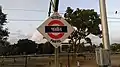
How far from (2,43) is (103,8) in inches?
1978

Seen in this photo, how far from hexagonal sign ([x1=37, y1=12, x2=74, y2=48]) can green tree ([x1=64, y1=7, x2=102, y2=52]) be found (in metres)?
42.1

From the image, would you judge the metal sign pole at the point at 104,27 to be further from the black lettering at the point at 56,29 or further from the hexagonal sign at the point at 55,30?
the black lettering at the point at 56,29

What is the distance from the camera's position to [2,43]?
55250mm

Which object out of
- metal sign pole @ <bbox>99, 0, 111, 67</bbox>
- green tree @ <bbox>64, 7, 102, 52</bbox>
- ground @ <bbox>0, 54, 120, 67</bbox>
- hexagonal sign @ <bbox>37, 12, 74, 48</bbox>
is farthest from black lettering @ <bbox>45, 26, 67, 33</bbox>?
green tree @ <bbox>64, 7, 102, 52</bbox>

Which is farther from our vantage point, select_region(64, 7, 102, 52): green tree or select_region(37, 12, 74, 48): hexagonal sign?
select_region(64, 7, 102, 52): green tree

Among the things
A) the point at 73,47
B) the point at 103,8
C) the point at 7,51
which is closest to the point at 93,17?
the point at 73,47

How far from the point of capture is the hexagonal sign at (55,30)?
6531mm

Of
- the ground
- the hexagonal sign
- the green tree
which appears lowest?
the ground

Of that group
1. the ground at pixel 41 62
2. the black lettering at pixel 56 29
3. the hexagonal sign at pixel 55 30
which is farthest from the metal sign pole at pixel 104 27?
the ground at pixel 41 62

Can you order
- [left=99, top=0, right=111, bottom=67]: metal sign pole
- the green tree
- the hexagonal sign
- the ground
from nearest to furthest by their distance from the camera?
the hexagonal sign
[left=99, top=0, right=111, bottom=67]: metal sign pole
the ground
the green tree

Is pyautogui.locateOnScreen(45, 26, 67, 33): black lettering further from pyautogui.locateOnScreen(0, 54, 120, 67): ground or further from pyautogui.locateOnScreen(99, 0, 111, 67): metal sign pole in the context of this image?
pyautogui.locateOnScreen(0, 54, 120, 67): ground

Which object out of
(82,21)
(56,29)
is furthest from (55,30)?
(82,21)

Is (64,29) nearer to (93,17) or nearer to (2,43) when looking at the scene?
(93,17)

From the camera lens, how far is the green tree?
49191mm
